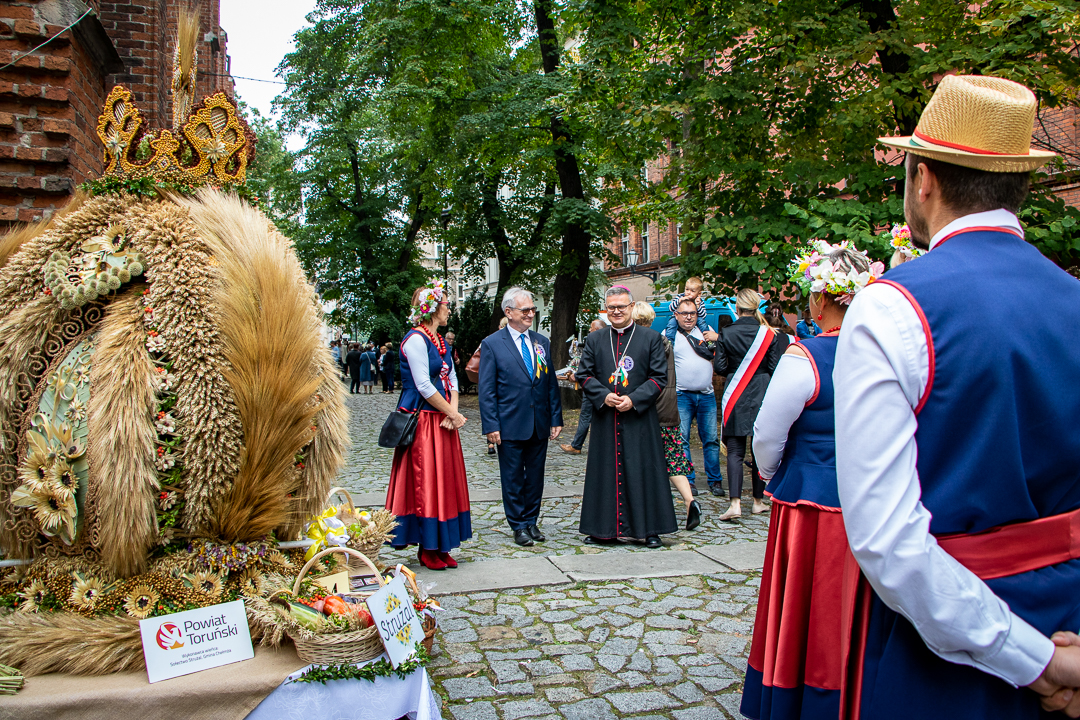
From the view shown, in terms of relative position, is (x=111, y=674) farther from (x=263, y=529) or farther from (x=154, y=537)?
(x=263, y=529)

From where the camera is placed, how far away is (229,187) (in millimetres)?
2891

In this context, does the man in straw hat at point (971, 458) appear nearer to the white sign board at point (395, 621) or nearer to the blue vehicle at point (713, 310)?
the white sign board at point (395, 621)

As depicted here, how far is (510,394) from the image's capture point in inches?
252

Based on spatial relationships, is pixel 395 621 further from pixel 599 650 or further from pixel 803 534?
pixel 599 650

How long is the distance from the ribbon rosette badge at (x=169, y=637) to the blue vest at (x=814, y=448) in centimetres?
207

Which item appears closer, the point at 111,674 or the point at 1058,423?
the point at 1058,423

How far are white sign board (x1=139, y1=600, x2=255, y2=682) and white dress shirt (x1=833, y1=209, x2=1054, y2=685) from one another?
1.84 metres

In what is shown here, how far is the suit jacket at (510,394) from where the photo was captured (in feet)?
20.9

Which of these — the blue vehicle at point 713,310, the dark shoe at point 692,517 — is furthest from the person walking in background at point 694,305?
the dark shoe at point 692,517

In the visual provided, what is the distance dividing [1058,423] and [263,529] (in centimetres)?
217

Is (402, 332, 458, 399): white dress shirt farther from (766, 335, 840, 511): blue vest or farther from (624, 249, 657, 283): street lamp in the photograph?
(624, 249, 657, 283): street lamp

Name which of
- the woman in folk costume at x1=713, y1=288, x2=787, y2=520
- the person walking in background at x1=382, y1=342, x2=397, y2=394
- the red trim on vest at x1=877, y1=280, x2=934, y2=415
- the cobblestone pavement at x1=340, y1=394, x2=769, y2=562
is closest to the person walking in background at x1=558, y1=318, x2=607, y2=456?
the cobblestone pavement at x1=340, y1=394, x2=769, y2=562

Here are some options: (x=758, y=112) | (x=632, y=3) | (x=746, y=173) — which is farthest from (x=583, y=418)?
(x=632, y=3)

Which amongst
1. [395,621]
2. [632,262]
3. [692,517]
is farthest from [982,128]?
[632,262]
